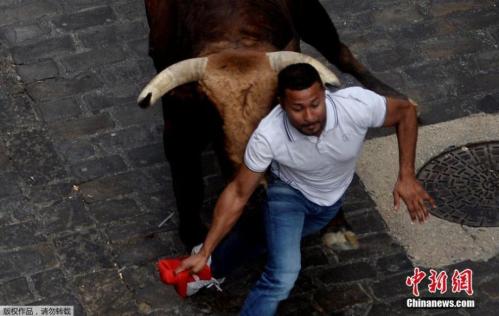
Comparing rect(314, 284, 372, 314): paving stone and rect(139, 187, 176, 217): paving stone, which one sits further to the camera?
rect(139, 187, 176, 217): paving stone

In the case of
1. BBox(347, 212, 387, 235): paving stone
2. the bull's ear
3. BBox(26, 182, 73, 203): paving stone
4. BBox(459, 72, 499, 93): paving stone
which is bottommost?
BBox(347, 212, 387, 235): paving stone

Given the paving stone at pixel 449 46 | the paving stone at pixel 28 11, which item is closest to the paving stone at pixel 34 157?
the paving stone at pixel 28 11

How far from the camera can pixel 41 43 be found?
32.8ft

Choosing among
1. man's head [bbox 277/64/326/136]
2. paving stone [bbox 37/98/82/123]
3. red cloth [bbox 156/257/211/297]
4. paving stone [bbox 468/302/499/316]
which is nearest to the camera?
man's head [bbox 277/64/326/136]

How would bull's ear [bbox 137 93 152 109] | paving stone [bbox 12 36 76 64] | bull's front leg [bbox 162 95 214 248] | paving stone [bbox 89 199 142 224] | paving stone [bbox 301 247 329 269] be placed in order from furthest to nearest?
1. paving stone [bbox 12 36 76 64]
2. paving stone [bbox 89 199 142 224]
3. paving stone [bbox 301 247 329 269]
4. bull's front leg [bbox 162 95 214 248]
5. bull's ear [bbox 137 93 152 109]

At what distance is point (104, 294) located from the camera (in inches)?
300

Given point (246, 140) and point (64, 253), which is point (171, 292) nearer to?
point (64, 253)

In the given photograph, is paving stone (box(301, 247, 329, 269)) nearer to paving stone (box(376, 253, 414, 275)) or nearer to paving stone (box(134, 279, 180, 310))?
paving stone (box(376, 253, 414, 275))

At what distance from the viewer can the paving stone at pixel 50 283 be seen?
7.66 m

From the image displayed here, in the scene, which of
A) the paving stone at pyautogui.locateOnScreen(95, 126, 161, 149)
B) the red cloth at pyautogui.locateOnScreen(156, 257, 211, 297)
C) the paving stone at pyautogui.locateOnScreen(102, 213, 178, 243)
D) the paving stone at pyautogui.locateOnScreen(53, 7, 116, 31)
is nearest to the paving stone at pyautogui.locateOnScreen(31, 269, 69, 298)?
the paving stone at pyautogui.locateOnScreen(102, 213, 178, 243)

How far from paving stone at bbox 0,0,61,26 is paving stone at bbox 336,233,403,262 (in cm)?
395

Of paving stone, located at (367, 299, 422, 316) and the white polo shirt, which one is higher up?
the white polo shirt

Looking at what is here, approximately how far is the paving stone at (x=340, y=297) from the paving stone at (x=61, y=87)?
301 cm

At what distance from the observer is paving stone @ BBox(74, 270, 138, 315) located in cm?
751
